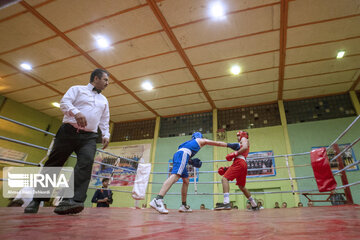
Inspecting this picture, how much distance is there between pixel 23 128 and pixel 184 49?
21.6 ft

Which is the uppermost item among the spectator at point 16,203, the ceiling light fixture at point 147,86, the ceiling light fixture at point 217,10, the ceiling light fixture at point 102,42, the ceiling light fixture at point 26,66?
the ceiling light fixture at point 217,10

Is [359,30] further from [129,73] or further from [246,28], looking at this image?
[129,73]

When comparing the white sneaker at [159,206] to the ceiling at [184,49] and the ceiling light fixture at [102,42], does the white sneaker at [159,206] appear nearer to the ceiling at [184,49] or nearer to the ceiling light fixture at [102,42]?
the ceiling at [184,49]

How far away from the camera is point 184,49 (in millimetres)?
5027

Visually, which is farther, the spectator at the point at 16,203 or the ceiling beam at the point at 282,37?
the ceiling beam at the point at 282,37

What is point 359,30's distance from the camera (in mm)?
4434

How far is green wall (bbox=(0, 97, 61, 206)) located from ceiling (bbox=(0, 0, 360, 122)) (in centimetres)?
57

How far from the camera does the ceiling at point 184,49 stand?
405cm

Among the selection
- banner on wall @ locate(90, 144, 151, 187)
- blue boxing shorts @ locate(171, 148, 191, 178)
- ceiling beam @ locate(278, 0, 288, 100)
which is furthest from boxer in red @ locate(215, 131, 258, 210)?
banner on wall @ locate(90, 144, 151, 187)

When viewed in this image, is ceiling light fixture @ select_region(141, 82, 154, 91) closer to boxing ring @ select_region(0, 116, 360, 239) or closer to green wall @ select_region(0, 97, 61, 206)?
green wall @ select_region(0, 97, 61, 206)

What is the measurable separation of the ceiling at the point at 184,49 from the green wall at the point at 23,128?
22.5 inches

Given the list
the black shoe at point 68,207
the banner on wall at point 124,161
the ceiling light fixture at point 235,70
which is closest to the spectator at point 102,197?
the black shoe at point 68,207

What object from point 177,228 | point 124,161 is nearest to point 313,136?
point 124,161

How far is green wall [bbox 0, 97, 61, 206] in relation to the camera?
6953 millimetres
